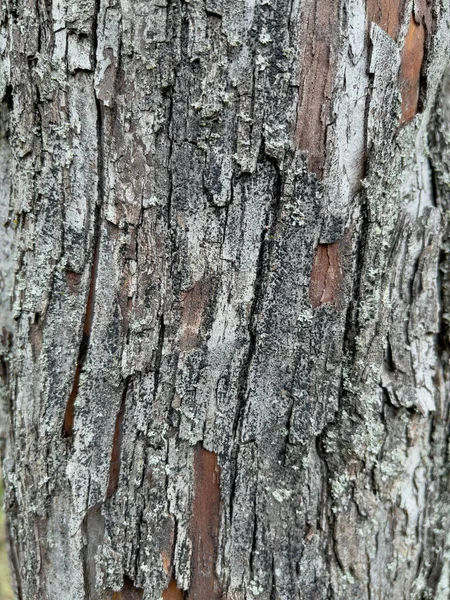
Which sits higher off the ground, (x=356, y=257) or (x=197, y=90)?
(x=197, y=90)

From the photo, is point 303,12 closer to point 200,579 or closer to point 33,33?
point 33,33

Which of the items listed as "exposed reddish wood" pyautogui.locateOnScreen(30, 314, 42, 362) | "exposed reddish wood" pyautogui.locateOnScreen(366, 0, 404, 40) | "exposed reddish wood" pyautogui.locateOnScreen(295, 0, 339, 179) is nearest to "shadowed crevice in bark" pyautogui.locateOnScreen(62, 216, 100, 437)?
"exposed reddish wood" pyautogui.locateOnScreen(30, 314, 42, 362)

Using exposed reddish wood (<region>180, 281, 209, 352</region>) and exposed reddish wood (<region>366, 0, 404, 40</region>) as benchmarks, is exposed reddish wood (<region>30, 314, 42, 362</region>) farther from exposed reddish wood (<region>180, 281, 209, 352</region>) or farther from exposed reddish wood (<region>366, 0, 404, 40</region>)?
exposed reddish wood (<region>366, 0, 404, 40</region>)

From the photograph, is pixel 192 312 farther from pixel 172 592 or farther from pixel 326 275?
pixel 172 592

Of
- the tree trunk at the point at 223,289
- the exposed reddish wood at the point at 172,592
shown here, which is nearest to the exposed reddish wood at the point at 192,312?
the tree trunk at the point at 223,289

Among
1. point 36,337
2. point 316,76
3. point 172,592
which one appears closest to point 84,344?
point 36,337

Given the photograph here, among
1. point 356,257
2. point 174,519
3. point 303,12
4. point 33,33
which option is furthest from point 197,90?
point 174,519
